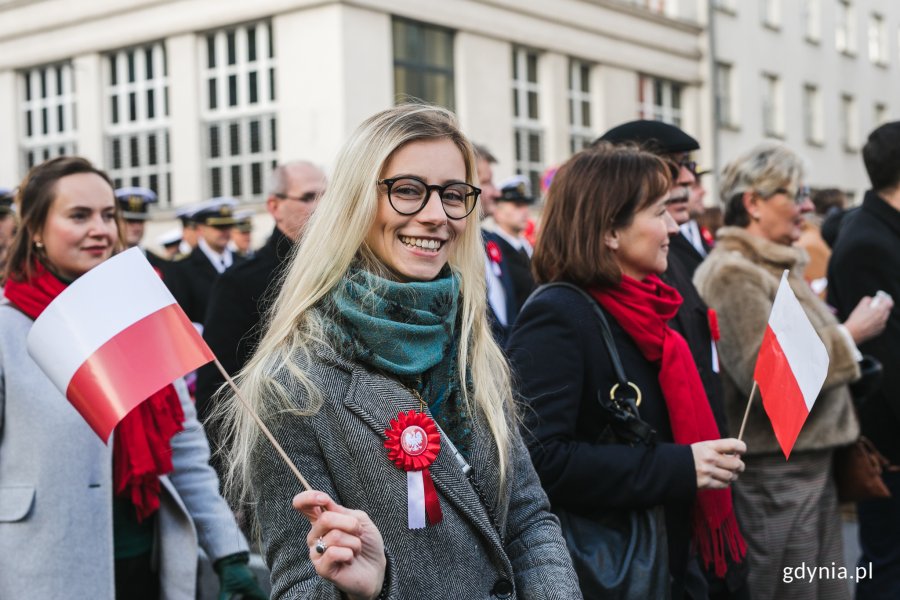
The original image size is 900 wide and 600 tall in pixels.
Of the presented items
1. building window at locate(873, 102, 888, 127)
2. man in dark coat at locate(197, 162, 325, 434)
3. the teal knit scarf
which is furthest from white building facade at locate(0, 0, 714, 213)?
the teal knit scarf

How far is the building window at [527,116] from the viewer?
960 inches

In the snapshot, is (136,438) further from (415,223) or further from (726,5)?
(726,5)

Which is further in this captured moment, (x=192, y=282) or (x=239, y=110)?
(x=239, y=110)

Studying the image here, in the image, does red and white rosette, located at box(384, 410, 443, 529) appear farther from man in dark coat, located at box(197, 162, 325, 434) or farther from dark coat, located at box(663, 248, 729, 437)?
man in dark coat, located at box(197, 162, 325, 434)

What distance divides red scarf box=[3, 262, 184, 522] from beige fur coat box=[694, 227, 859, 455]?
2.03m

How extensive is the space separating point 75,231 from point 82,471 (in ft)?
2.52

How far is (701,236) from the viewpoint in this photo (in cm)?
721

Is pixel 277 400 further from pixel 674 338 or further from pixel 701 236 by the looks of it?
pixel 701 236

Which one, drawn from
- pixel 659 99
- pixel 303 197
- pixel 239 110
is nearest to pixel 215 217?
pixel 303 197

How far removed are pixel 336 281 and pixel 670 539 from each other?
4.57ft

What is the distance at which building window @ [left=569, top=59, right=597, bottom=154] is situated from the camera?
84.9 feet

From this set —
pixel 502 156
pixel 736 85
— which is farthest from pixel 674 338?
pixel 736 85

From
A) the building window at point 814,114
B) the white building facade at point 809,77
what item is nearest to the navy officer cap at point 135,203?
the white building facade at point 809,77

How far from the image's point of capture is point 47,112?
82.6ft
